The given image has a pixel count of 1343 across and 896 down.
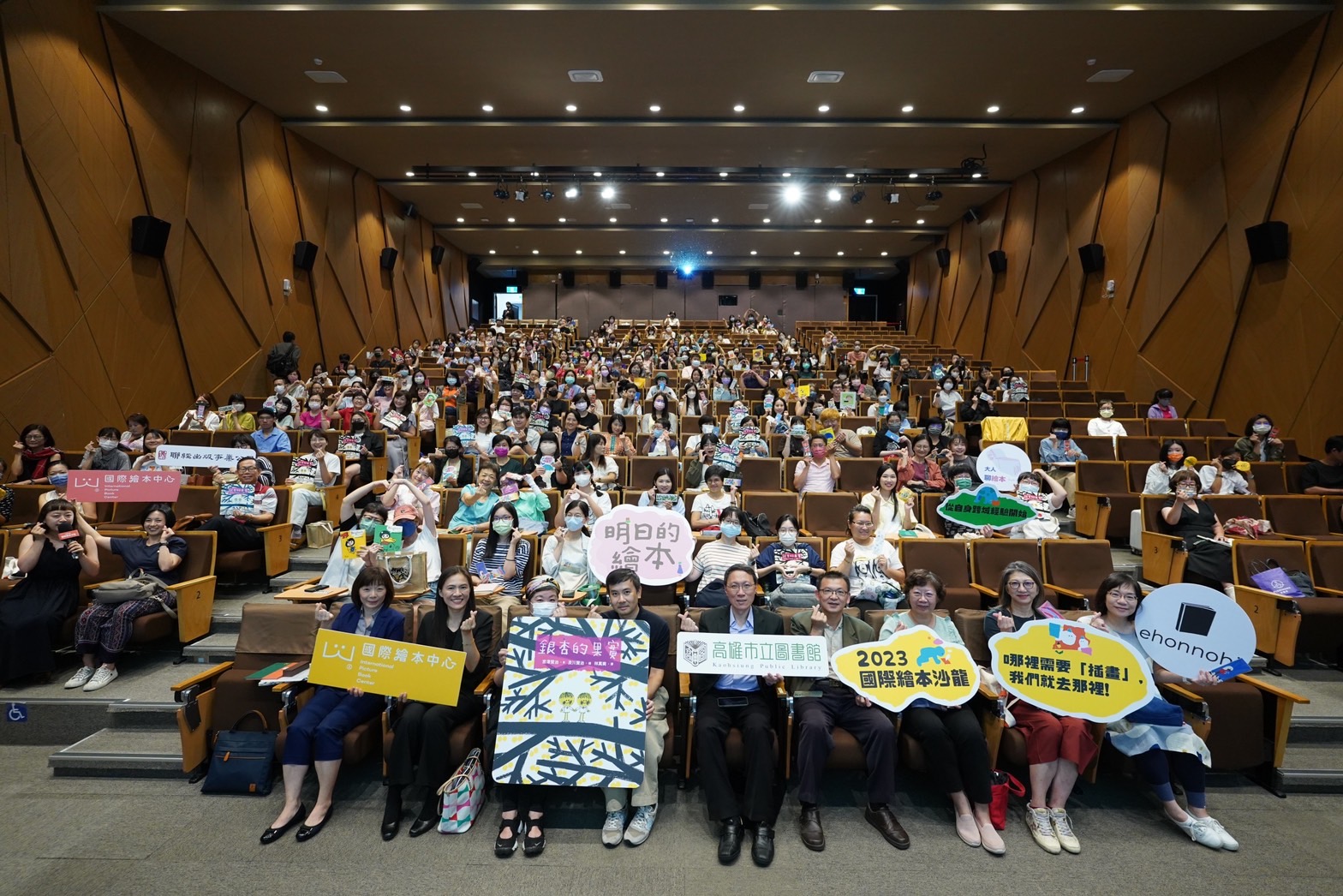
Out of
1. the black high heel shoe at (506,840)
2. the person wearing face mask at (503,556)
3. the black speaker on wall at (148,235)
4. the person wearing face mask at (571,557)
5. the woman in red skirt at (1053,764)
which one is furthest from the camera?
the black speaker on wall at (148,235)

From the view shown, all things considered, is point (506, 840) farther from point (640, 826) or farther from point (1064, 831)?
point (1064, 831)

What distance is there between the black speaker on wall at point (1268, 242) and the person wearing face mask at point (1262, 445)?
2488 millimetres

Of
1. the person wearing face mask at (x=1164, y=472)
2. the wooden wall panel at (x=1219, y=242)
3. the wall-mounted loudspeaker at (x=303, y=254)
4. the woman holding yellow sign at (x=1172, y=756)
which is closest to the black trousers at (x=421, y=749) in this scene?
the woman holding yellow sign at (x=1172, y=756)

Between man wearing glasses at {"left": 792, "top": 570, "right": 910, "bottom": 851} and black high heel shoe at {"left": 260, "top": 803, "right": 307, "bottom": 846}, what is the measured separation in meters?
2.28

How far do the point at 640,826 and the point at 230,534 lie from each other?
3.90 meters

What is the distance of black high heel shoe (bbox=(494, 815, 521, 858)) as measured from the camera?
295 cm

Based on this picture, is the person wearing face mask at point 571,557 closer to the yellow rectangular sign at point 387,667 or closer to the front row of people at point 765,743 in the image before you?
the front row of people at point 765,743

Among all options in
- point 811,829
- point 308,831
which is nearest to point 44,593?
point 308,831

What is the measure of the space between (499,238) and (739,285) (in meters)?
10.0

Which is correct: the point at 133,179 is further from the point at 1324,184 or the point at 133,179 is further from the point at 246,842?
the point at 1324,184

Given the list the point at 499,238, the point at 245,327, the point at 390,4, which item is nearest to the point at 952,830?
the point at 390,4

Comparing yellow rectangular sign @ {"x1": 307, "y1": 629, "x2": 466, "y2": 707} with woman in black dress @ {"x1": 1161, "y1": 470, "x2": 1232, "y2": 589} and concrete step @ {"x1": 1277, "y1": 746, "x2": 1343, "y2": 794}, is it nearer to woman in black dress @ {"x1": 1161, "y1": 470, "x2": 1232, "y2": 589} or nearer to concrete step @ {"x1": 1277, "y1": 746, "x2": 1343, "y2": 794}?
concrete step @ {"x1": 1277, "y1": 746, "x2": 1343, "y2": 794}

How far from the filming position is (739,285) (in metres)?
27.0

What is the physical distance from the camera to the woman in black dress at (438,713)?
312 cm
